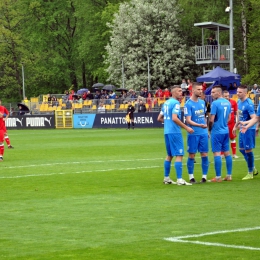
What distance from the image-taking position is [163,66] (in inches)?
2758

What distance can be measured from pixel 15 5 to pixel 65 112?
34.9 meters

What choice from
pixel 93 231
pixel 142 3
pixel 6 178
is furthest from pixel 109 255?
pixel 142 3

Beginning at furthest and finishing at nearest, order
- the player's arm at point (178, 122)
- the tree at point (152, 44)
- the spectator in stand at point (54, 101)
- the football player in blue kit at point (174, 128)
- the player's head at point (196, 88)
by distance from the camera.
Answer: the tree at point (152, 44)
the spectator in stand at point (54, 101)
the player's head at point (196, 88)
the football player in blue kit at point (174, 128)
the player's arm at point (178, 122)

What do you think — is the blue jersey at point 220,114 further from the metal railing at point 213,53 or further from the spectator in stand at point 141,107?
the metal railing at point 213,53

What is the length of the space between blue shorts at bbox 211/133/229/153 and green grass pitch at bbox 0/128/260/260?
81 cm

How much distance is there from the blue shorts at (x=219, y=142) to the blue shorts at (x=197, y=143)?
0.90ft

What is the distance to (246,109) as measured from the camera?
17.7 metres

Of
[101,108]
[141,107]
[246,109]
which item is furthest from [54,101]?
[246,109]

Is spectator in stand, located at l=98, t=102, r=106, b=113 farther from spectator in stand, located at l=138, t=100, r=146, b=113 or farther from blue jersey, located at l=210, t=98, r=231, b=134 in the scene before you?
blue jersey, located at l=210, t=98, r=231, b=134

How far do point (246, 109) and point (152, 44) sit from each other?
5424 cm

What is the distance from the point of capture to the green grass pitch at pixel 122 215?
934 cm

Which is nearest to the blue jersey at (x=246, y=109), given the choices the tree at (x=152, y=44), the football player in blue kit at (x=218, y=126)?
the football player in blue kit at (x=218, y=126)

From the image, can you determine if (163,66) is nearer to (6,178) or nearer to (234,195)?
(6,178)

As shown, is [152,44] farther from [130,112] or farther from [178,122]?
[178,122]
